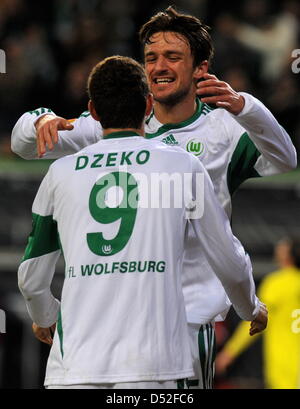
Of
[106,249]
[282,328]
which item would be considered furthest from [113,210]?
[282,328]

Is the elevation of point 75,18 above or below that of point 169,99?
above

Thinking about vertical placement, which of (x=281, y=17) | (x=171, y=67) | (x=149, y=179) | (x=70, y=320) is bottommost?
(x=70, y=320)

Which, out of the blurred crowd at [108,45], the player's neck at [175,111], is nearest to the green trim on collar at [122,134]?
the player's neck at [175,111]

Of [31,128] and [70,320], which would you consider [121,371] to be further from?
[31,128]

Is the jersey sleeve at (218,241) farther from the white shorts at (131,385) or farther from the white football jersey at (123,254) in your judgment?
the white shorts at (131,385)

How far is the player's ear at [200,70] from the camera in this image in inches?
218

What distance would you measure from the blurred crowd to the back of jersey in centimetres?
788

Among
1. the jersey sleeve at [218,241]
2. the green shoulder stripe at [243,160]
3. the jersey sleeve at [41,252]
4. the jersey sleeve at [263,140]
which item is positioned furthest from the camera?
the green shoulder stripe at [243,160]

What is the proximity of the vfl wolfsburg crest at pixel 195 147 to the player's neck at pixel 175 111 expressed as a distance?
0.56 ft

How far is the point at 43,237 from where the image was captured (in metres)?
4.59

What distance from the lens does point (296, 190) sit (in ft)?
36.1

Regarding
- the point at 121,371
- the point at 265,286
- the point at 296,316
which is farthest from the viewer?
the point at 265,286
